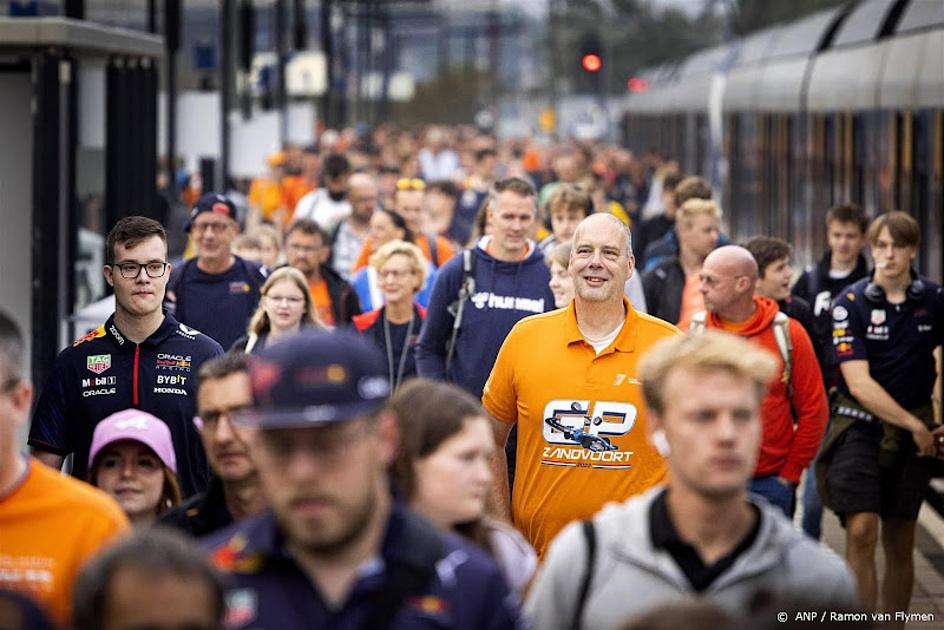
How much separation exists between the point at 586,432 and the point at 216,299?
4.06m

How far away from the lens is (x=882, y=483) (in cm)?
943

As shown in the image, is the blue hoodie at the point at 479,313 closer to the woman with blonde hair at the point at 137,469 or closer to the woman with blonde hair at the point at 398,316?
the woman with blonde hair at the point at 398,316

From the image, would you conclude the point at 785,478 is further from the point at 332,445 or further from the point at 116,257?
the point at 332,445

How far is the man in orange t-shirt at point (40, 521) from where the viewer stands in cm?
401

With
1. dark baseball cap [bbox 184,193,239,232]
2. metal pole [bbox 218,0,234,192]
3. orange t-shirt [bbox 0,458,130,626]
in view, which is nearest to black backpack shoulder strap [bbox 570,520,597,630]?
orange t-shirt [bbox 0,458,130,626]

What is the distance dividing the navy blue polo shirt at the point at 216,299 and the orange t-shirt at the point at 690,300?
2.19 m

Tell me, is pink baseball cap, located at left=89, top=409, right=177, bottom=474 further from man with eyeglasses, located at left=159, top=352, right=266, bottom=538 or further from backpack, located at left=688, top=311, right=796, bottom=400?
backpack, located at left=688, top=311, right=796, bottom=400

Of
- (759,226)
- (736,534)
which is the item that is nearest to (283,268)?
(736,534)

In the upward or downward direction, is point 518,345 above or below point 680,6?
below

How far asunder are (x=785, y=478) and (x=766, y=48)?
846 inches

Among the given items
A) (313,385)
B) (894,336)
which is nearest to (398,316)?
(894,336)

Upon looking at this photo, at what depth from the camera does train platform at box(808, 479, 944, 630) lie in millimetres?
9914

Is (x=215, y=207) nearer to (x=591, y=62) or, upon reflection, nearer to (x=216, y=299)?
(x=216, y=299)

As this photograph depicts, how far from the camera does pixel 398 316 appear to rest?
10.7 meters
